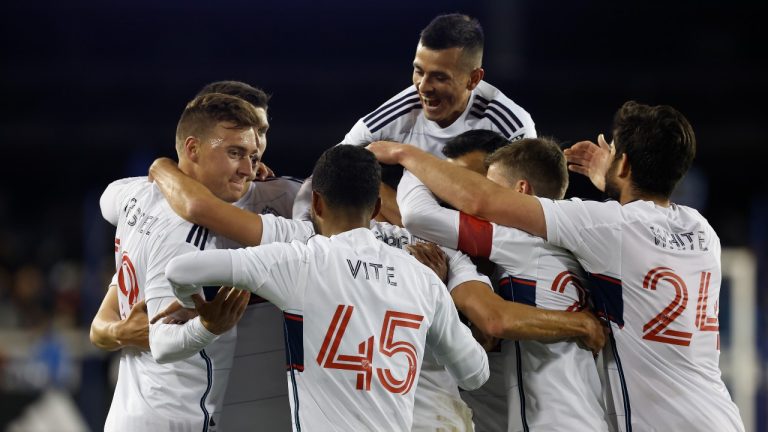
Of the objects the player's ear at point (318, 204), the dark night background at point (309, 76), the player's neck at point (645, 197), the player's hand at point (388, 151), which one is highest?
the dark night background at point (309, 76)

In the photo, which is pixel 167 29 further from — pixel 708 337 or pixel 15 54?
pixel 708 337

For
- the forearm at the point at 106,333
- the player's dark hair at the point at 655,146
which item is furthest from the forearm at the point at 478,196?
the forearm at the point at 106,333

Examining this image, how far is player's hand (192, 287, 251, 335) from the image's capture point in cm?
367

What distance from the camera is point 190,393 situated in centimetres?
432

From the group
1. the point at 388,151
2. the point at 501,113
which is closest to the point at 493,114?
the point at 501,113

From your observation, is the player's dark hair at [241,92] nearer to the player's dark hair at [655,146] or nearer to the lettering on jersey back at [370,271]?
the lettering on jersey back at [370,271]

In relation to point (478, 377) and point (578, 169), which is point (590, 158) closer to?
point (578, 169)

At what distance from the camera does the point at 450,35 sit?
4969mm

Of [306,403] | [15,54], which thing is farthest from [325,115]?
[306,403]

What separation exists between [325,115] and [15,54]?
282 inches

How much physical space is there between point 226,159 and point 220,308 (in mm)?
889

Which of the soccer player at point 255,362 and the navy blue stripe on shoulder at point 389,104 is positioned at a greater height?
the navy blue stripe on shoulder at point 389,104

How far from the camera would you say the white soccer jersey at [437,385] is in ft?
13.3

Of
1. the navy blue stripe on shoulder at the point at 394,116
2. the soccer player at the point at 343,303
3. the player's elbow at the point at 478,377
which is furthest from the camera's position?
the navy blue stripe on shoulder at the point at 394,116
